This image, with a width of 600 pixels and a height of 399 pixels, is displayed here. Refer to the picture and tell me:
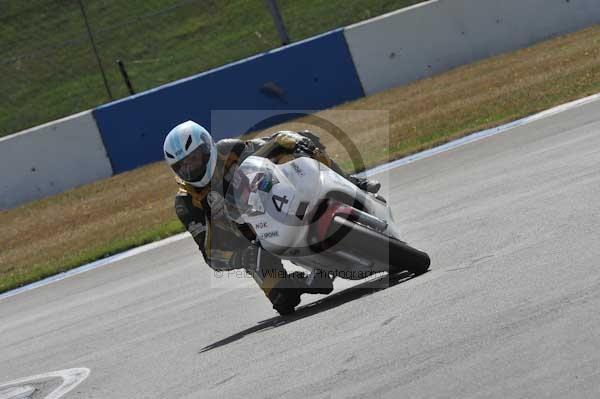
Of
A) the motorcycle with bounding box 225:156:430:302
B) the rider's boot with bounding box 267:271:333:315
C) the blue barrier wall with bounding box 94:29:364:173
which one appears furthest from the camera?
the blue barrier wall with bounding box 94:29:364:173

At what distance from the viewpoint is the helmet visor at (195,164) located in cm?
738

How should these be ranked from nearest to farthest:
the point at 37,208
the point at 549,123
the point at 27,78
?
the point at 549,123, the point at 37,208, the point at 27,78

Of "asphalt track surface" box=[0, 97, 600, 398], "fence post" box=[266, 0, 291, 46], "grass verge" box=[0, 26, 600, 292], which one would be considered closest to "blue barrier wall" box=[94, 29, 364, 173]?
"fence post" box=[266, 0, 291, 46]

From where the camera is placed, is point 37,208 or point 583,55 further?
point 37,208

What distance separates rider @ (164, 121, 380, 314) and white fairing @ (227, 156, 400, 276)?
27 cm

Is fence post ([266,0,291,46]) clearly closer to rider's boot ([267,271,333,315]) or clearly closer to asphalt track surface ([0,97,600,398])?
asphalt track surface ([0,97,600,398])

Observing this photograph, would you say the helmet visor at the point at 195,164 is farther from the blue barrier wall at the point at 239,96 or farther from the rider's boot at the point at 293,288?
the blue barrier wall at the point at 239,96

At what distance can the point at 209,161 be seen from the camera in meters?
7.43

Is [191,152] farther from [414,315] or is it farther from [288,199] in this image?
[414,315]

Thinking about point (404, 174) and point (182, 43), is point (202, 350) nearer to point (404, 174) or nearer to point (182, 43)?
point (404, 174)

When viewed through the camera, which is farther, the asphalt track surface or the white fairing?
the white fairing

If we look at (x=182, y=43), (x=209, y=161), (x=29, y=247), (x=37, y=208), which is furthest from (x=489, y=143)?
Result: (x=182, y=43)

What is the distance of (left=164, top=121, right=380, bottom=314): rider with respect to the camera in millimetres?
7324

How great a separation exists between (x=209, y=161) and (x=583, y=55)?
10.4m
